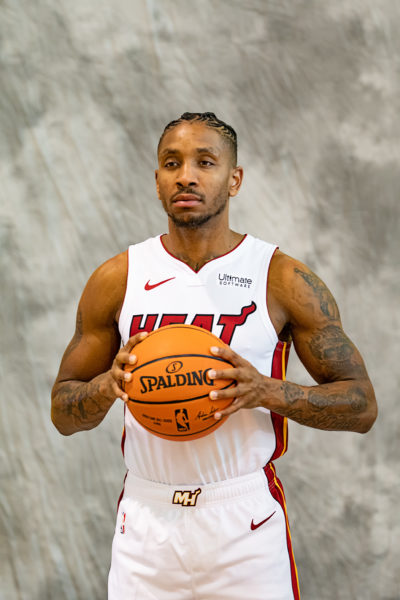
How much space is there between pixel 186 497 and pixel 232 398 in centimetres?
44

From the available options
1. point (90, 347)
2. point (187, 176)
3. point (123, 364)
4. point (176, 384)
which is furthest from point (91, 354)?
point (187, 176)

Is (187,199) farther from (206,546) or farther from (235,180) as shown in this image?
(206,546)

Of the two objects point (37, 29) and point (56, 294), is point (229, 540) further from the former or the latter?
point (37, 29)

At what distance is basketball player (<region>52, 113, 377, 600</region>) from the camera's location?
2258mm

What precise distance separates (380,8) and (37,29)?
1.94 m

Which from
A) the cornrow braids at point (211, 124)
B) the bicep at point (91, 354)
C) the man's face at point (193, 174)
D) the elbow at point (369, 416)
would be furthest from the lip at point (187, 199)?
the elbow at point (369, 416)

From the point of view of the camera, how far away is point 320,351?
7.93 feet

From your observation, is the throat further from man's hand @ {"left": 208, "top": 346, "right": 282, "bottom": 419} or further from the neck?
man's hand @ {"left": 208, "top": 346, "right": 282, "bottom": 419}

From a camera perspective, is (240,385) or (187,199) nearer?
(240,385)

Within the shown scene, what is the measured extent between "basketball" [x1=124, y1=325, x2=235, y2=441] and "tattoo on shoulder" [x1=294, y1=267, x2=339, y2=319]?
505 mm

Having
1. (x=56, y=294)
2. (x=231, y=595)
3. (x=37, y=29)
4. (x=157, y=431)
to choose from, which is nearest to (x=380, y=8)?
(x=37, y=29)

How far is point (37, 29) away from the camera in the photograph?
13.3 feet

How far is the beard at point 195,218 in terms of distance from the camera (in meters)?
2.45

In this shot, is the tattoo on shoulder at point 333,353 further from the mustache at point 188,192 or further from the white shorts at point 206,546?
the mustache at point 188,192
